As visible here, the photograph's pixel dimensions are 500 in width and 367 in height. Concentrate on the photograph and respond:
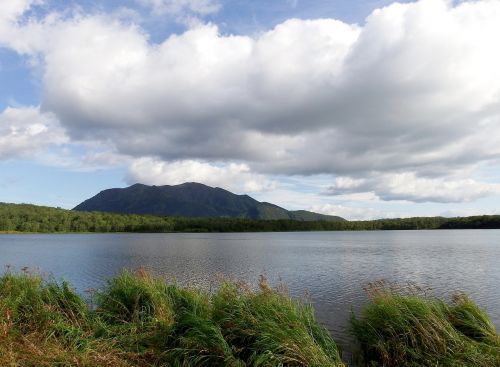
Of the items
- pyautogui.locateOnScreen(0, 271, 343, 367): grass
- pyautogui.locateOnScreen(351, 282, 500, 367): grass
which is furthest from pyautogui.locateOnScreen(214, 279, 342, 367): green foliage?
pyautogui.locateOnScreen(351, 282, 500, 367): grass

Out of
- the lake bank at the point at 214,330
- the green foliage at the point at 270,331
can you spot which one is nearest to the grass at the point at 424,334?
the lake bank at the point at 214,330

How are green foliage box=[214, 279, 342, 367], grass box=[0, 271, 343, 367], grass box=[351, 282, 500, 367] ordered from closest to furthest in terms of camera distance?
grass box=[0, 271, 343, 367] < green foliage box=[214, 279, 342, 367] < grass box=[351, 282, 500, 367]

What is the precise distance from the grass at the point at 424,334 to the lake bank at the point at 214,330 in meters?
0.04

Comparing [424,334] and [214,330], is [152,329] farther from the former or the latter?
[424,334]

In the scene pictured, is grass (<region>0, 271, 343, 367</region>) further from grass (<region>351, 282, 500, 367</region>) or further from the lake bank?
grass (<region>351, 282, 500, 367</region>)

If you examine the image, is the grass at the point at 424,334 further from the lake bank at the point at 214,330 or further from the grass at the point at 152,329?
the grass at the point at 152,329

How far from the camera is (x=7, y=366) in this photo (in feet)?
29.2

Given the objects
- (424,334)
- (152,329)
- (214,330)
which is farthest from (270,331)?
(424,334)


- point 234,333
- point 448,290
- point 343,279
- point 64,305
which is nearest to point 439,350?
point 234,333

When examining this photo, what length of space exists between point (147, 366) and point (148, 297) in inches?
236

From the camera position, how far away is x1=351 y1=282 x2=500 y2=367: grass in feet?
42.8

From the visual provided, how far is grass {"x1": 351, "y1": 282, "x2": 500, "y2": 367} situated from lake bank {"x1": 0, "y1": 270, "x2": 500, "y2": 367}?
4 centimetres

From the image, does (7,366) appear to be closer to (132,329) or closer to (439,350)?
(132,329)

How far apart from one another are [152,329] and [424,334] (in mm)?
9499
